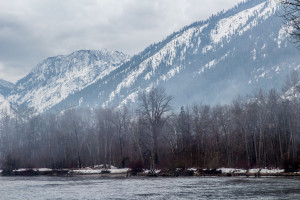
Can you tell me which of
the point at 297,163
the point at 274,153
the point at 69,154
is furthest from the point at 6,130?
the point at 297,163

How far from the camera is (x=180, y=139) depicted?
281ft

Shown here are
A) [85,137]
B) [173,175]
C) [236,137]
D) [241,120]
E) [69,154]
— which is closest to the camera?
[173,175]

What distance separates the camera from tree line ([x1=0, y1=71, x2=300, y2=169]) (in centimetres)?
6800

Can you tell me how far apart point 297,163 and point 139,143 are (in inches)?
1423

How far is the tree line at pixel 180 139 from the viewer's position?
223 ft

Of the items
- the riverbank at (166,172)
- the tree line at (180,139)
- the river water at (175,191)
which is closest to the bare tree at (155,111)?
the tree line at (180,139)

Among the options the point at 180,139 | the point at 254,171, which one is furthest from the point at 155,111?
the point at 254,171

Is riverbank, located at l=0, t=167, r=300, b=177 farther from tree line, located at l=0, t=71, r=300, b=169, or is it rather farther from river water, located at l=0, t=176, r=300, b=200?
river water, located at l=0, t=176, r=300, b=200

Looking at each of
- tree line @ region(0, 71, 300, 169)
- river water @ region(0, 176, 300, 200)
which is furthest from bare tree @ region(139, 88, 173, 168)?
river water @ region(0, 176, 300, 200)

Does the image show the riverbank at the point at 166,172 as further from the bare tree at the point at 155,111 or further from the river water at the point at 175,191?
the river water at the point at 175,191

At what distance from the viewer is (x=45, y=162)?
3740 inches

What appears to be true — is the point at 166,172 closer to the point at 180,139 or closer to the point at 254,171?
the point at 254,171

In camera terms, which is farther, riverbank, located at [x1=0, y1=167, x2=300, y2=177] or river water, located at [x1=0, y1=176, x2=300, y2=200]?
riverbank, located at [x1=0, y1=167, x2=300, y2=177]

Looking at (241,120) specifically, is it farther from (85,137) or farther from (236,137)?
(85,137)
